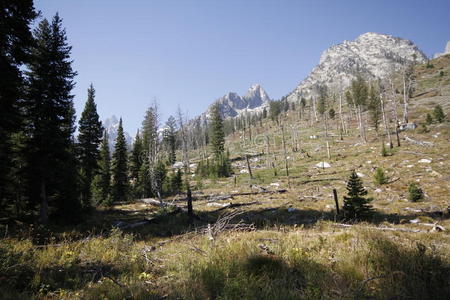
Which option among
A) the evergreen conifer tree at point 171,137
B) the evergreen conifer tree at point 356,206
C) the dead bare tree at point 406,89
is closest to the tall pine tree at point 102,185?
the evergreen conifer tree at point 171,137

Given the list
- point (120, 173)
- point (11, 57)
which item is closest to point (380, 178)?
point (11, 57)

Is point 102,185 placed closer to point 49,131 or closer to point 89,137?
point 89,137

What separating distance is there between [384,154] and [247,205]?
25.4 metres

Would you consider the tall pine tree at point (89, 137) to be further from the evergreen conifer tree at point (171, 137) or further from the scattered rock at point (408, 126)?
the scattered rock at point (408, 126)

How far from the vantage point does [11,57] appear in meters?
10.9

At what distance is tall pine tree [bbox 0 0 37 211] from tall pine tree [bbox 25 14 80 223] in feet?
7.00

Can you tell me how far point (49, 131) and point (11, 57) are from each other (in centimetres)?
491

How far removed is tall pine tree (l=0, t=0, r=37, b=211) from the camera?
10039 mm

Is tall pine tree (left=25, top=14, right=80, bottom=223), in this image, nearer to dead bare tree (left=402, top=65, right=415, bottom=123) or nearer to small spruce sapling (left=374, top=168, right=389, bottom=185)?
small spruce sapling (left=374, top=168, right=389, bottom=185)

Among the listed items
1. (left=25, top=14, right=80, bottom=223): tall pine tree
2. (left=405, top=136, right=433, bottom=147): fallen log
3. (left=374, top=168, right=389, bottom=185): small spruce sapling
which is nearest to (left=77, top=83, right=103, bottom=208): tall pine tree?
(left=25, top=14, right=80, bottom=223): tall pine tree

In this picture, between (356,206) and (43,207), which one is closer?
(356,206)

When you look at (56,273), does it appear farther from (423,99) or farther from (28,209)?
(423,99)

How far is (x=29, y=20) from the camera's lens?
1168cm

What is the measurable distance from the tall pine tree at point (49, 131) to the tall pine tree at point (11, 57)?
213 cm
